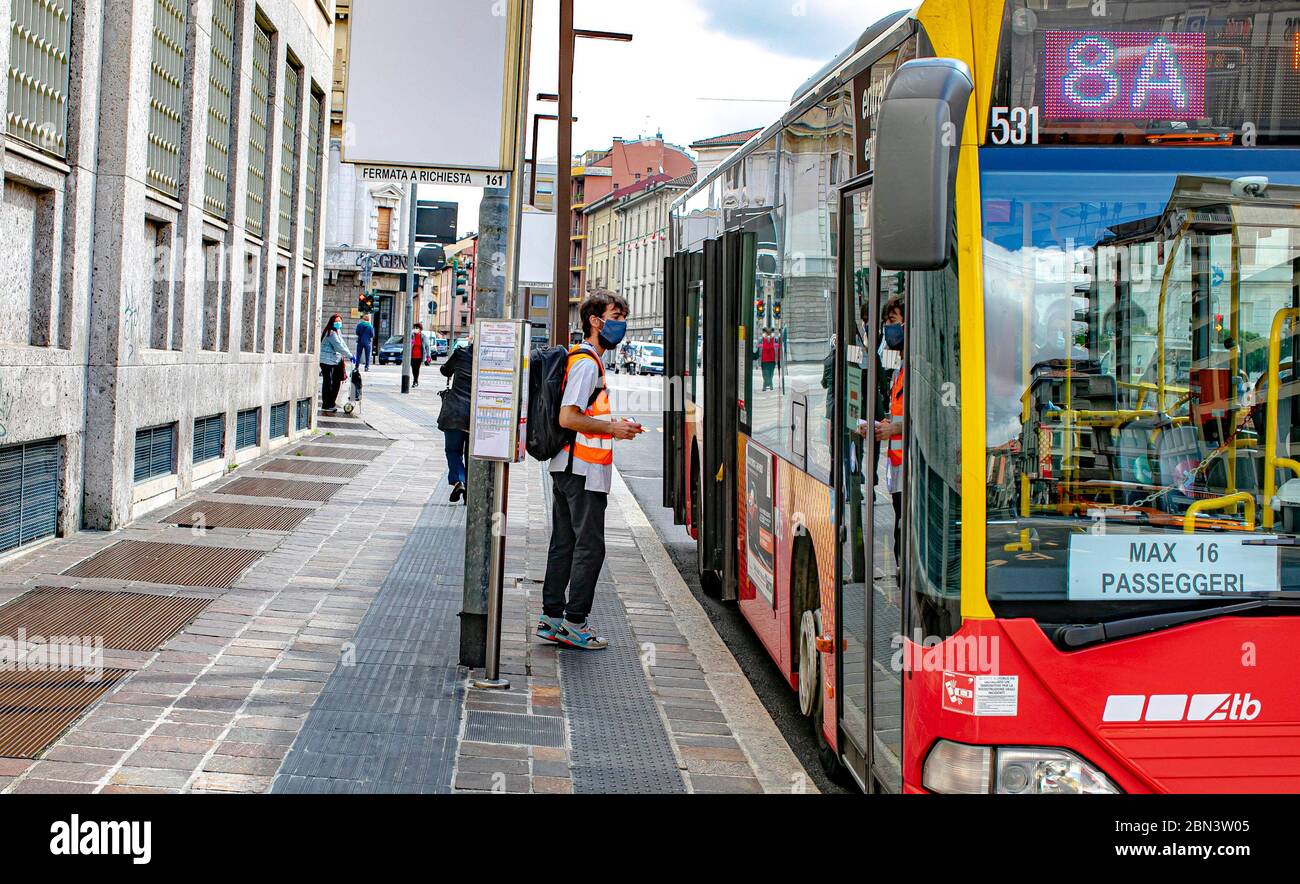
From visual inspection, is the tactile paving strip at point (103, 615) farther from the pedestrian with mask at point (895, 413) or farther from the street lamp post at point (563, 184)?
the street lamp post at point (563, 184)

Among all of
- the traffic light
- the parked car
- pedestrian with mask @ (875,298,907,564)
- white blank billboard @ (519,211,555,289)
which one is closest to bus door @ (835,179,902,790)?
pedestrian with mask @ (875,298,907,564)

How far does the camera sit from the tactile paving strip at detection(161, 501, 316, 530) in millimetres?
11664

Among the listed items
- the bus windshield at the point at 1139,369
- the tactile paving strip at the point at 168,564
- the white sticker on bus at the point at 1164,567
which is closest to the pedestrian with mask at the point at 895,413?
the bus windshield at the point at 1139,369

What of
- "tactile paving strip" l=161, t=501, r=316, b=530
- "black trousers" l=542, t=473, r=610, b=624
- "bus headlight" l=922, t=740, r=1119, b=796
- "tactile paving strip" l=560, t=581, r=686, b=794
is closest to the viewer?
"bus headlight" l=922, t=740, r=1119, b=796

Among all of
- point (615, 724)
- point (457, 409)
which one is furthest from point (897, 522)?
point (457, 409)

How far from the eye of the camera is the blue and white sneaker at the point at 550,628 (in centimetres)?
795

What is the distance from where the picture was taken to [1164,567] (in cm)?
408

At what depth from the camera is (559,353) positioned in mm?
7684

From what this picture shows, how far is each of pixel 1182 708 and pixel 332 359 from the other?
75.0ft

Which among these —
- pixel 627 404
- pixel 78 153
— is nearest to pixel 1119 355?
pixel 78 153

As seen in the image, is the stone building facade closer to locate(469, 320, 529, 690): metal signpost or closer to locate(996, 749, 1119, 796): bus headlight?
locate(469, 320, 529, 690): metal signpost

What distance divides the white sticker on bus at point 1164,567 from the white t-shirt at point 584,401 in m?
3.69

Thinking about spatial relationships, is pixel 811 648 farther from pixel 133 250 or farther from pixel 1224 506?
pixel 133 250

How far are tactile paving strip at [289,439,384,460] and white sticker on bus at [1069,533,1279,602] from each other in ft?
50.8
